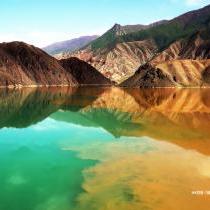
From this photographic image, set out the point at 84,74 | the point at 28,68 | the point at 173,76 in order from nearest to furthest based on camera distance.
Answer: the point at 173,76
the point at 28,68
the point at 84,74

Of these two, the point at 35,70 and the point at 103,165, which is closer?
the point at 103,165

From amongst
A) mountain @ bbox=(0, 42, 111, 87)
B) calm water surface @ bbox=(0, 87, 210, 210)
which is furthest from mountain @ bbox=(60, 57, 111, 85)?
calm water surface @ bbox=(0, 87, 210, 210)

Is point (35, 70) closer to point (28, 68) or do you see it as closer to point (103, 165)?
point (28, 68)

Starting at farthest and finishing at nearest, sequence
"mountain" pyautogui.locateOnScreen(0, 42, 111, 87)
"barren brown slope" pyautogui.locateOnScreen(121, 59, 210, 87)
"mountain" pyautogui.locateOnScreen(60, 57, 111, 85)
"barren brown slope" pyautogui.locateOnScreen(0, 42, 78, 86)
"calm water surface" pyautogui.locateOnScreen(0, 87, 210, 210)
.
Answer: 1. "mountain" pyautogui.locateOnScreen(60, 57, 111, 85)
2. "barren brown slope" pyautogui.locateOnScreen(121, 59, 210, 87)
3. "mountain" pyautogui.locateOnScreen(0, 42, 111, 87)
4. "barren brown slope" pyautogui.locateOnScreen(0, 42, 78, 86)
5. "calm water surface" pyautogui.locateOnScreen(0, 87, 210, 210)

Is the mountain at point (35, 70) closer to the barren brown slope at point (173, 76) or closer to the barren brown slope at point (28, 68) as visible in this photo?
the barren brown slope at point (28, 68)

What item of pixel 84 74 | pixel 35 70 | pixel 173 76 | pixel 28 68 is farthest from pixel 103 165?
pixel 84 74

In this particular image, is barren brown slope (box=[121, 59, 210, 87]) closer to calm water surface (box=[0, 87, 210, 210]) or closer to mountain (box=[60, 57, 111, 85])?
mountain (box=[60, 57, 111, 85])

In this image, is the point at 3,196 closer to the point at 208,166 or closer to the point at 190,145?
the point at 208,166
